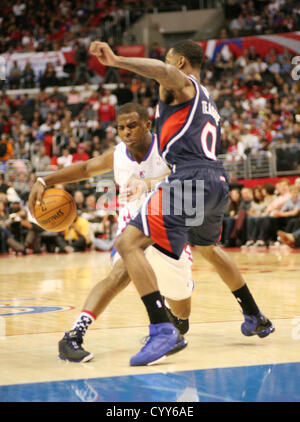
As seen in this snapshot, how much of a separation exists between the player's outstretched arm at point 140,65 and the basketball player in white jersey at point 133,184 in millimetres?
706

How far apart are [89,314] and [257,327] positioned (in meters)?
1.13

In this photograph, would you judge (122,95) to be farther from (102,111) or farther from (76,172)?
(76,172)

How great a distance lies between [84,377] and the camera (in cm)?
341

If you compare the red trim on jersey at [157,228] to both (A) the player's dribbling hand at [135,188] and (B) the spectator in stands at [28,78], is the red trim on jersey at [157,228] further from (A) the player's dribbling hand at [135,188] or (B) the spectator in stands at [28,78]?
(B) the spectator in stands at [28,78]

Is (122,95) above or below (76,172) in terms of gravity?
below

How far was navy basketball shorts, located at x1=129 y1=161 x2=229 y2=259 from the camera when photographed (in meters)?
3.84

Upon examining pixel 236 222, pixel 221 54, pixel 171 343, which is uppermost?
pixel 171 343

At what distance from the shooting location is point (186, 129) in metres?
3.98

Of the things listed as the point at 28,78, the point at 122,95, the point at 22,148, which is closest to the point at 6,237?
the point at 22,148

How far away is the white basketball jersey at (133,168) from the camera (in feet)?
14.8
